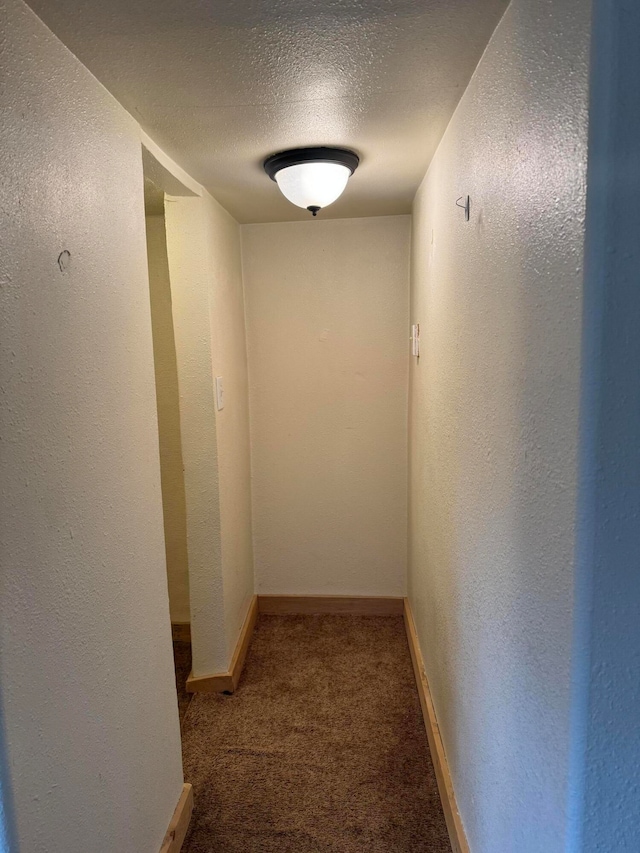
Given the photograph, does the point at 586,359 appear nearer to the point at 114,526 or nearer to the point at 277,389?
the point at 114,526

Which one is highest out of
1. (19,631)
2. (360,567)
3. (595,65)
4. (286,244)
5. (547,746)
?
(286,244)

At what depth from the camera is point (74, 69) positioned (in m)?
1.09

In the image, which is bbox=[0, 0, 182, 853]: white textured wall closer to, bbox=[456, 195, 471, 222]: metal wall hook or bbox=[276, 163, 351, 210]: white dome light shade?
bbox=[276, 163, 351, 210]: white dome light shade

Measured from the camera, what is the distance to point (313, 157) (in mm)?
1653

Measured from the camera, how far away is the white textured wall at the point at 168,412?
2.56 m

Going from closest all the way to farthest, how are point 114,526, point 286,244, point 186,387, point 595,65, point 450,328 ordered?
1. point 595,65
2. point 114,526
3. point 450,328
4. point 186,387
5. point 286,244

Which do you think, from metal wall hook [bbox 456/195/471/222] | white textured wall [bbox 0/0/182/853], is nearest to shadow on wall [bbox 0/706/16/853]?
white textured wall [bbox 0/0/182/853]

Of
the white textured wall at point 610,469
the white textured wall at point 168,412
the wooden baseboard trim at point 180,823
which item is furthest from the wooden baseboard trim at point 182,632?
the white textured wall at point 610,469

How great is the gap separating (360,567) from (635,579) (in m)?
2.29

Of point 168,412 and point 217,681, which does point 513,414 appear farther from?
point 168,412

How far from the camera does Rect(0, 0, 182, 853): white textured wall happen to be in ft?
2.91

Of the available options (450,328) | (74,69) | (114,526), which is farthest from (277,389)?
(74,69)

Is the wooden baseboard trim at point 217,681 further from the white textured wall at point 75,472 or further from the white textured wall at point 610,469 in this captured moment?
the white textured wall at point 610,469

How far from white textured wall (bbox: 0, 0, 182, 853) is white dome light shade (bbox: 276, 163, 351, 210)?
0.49 m
